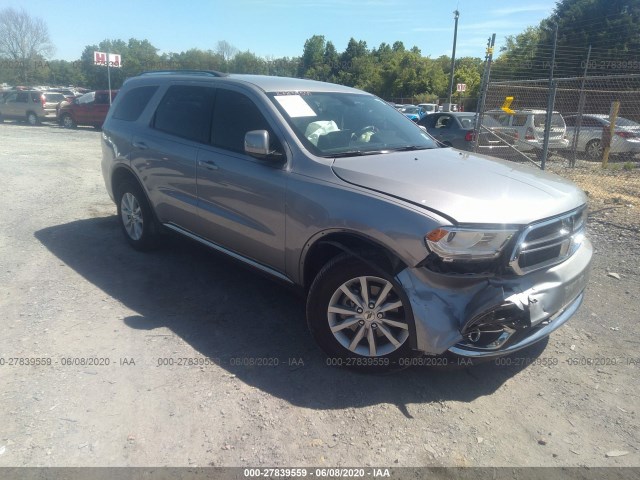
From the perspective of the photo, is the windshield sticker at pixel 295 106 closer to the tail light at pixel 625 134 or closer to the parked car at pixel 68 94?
the tail light at pixel 625 134

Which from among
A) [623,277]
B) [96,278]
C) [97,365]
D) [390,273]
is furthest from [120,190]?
[623,277]

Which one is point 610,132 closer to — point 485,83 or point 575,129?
point 575,129

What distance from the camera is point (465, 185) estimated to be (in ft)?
10.8

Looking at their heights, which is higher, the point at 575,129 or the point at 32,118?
the point at 575,129

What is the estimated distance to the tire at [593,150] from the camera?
48.3 feet

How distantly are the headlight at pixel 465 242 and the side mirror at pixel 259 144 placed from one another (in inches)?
56.3

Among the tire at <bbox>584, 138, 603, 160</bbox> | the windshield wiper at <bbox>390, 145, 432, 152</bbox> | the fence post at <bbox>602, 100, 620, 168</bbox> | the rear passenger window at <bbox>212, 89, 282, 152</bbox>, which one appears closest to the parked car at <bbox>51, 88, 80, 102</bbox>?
the tire at <bbox>584, 138, 603, 160</bbox>

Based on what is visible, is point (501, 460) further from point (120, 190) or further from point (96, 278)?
point (120, 190)

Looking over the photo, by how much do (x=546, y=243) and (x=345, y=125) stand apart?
1864 millimetres

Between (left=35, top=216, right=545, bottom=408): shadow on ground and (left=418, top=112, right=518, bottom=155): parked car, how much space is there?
9132mm

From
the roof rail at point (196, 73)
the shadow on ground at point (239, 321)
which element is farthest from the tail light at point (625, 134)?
the roof rail at point (196, 73)

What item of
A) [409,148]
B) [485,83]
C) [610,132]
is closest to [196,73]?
[409,148]

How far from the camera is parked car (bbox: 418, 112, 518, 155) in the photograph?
12.7 m

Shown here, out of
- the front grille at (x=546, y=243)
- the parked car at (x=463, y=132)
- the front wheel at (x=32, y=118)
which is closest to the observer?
the front grille at (x=546, y=243)
